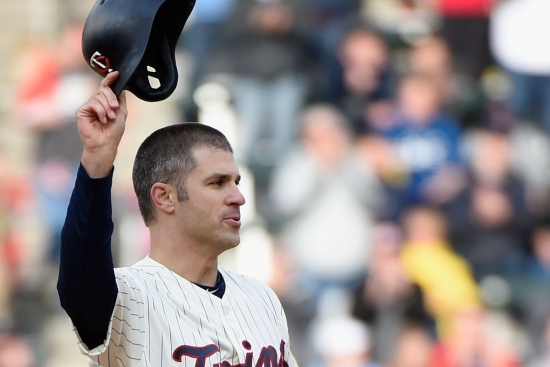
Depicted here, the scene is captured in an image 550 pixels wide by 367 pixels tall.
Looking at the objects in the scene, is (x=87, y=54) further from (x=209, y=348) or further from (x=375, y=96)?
(x=375, y=96)

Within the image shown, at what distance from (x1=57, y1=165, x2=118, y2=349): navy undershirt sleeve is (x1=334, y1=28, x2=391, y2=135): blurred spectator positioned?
5.92 m

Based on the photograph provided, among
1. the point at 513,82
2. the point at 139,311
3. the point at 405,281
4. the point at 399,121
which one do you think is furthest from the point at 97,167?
the point at 513,82

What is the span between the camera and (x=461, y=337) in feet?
24.2

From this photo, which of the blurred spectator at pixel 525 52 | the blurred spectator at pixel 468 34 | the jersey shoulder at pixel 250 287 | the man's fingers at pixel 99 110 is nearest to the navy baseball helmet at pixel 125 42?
the man's fingers at pixel 99 110

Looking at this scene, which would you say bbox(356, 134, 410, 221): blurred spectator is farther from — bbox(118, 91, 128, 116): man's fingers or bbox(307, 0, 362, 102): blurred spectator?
bbox(118, 91, 128, 116): man's fingers

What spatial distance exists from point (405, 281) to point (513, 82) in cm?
231

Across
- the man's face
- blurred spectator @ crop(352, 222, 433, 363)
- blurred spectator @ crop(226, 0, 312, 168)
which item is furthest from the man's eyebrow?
blurred spectator @ crop(226, 0, 312, 168)

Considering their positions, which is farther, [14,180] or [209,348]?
[14,180]

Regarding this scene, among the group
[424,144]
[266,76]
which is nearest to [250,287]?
[424,144]

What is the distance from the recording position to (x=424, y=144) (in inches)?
321

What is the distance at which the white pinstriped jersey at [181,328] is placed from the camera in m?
2.78

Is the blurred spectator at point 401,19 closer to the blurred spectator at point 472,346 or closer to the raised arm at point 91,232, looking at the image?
the blurred spectator at point 472,346

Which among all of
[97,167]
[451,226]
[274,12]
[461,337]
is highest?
[274,12]

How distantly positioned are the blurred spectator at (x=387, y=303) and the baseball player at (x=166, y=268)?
426cm
